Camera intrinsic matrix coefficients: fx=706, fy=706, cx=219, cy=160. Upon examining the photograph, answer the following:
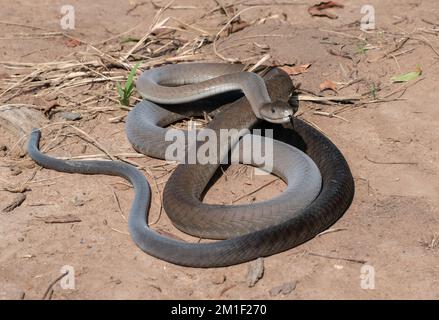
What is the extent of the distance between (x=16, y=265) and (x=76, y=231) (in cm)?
56

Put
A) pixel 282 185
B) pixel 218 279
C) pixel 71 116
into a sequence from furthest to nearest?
1. pixel 71 116
2. pixel 282 185
3. pixel 218 279

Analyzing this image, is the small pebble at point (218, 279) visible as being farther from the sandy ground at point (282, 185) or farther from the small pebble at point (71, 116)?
the small pebble at point (71, 116)

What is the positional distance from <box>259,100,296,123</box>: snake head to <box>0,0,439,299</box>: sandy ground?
0.52 m

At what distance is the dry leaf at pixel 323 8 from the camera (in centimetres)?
859

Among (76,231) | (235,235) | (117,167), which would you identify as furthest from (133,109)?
(235,235)

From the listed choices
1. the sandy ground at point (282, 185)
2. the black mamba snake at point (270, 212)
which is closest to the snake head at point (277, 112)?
the black mamba snake at point (270, 212)

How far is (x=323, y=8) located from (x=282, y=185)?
11.8 ft

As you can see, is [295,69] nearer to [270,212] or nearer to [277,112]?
[277,112]

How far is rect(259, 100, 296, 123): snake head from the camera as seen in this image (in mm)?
5949

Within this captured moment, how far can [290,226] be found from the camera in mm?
4977

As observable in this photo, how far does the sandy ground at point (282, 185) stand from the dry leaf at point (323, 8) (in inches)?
4.4

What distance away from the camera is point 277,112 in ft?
19.6

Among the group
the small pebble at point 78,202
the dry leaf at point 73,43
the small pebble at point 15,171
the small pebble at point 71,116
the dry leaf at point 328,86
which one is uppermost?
the small pebble at point 78,202

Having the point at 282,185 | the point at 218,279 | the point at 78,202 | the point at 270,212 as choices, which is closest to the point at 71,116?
the point at 78,202
